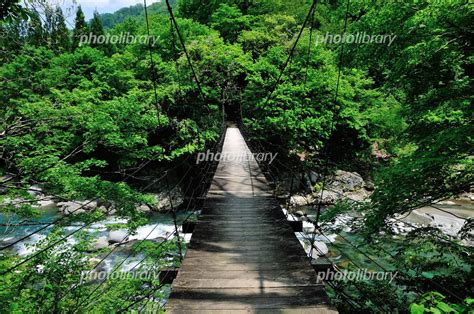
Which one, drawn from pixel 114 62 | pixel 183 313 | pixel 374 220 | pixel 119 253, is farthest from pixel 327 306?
pixel 114 62

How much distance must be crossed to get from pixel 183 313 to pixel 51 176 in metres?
3.96

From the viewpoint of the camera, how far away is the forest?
7.90ft

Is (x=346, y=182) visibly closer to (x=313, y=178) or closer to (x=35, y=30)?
(x=313, y=178)

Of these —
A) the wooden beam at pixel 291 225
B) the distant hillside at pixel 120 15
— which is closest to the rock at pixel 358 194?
the wooden beam at pixel 291 225

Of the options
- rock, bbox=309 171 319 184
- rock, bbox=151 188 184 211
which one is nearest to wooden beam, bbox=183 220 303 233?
rock, bbox=151 188 184 211

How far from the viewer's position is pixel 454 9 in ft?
8.27

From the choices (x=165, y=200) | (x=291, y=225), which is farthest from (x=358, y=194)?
(x=291, y=225)

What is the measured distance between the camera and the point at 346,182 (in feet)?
34.2

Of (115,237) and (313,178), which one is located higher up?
(313,178)

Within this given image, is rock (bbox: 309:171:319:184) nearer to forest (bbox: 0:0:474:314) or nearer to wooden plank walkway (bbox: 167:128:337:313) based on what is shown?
forest (bbox: 0:0:474:314)

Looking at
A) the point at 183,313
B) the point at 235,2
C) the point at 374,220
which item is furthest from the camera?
the point at 235,2

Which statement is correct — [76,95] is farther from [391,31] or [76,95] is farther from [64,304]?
[391,31]

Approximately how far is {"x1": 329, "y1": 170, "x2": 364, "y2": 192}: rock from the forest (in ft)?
0.26

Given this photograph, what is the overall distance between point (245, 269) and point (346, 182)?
9783 mm
